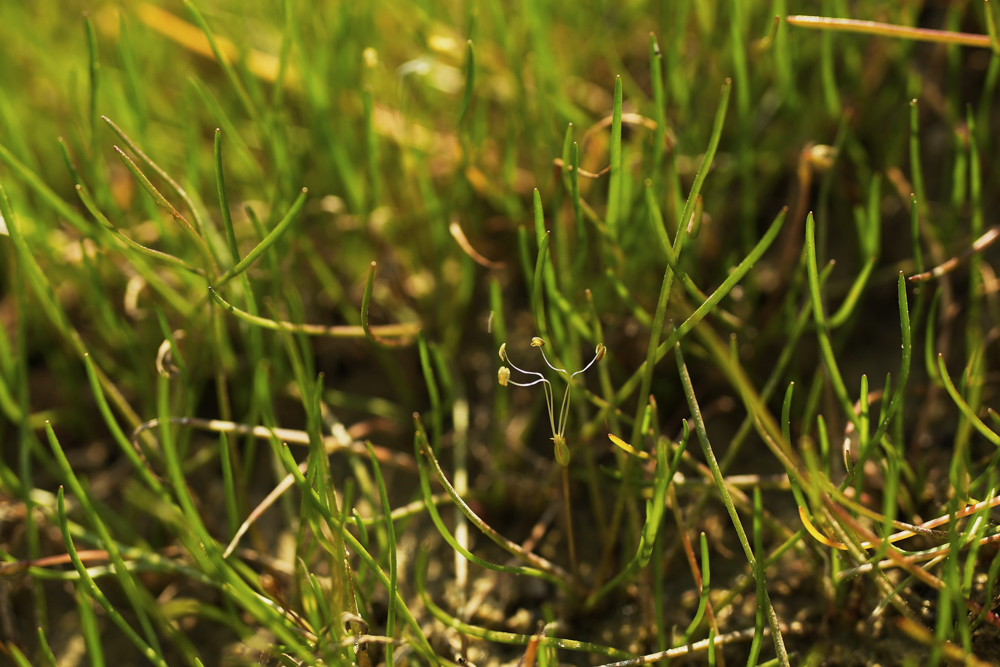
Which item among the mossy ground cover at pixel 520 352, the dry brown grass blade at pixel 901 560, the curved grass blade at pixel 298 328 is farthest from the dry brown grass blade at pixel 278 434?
the dry brown grass blade at pixel 901 560

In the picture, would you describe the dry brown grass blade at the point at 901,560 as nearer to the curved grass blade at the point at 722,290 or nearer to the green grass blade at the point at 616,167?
the curved grass blade at the point at 722,290

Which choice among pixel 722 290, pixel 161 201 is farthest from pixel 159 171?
pixel 722 290

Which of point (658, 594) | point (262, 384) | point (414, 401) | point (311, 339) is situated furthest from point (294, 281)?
point (658, 594)

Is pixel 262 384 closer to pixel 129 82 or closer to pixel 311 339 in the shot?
pixel 311 339

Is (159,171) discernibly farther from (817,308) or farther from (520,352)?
(817,308)

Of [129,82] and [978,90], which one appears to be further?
[978,90]

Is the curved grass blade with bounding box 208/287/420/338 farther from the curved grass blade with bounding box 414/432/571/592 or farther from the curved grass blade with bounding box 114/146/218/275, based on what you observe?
the curved grass blade with bounding box 414/432/571/592

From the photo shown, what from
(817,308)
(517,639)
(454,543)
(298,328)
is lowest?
(517,639)

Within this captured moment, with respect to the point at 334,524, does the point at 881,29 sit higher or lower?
higher
